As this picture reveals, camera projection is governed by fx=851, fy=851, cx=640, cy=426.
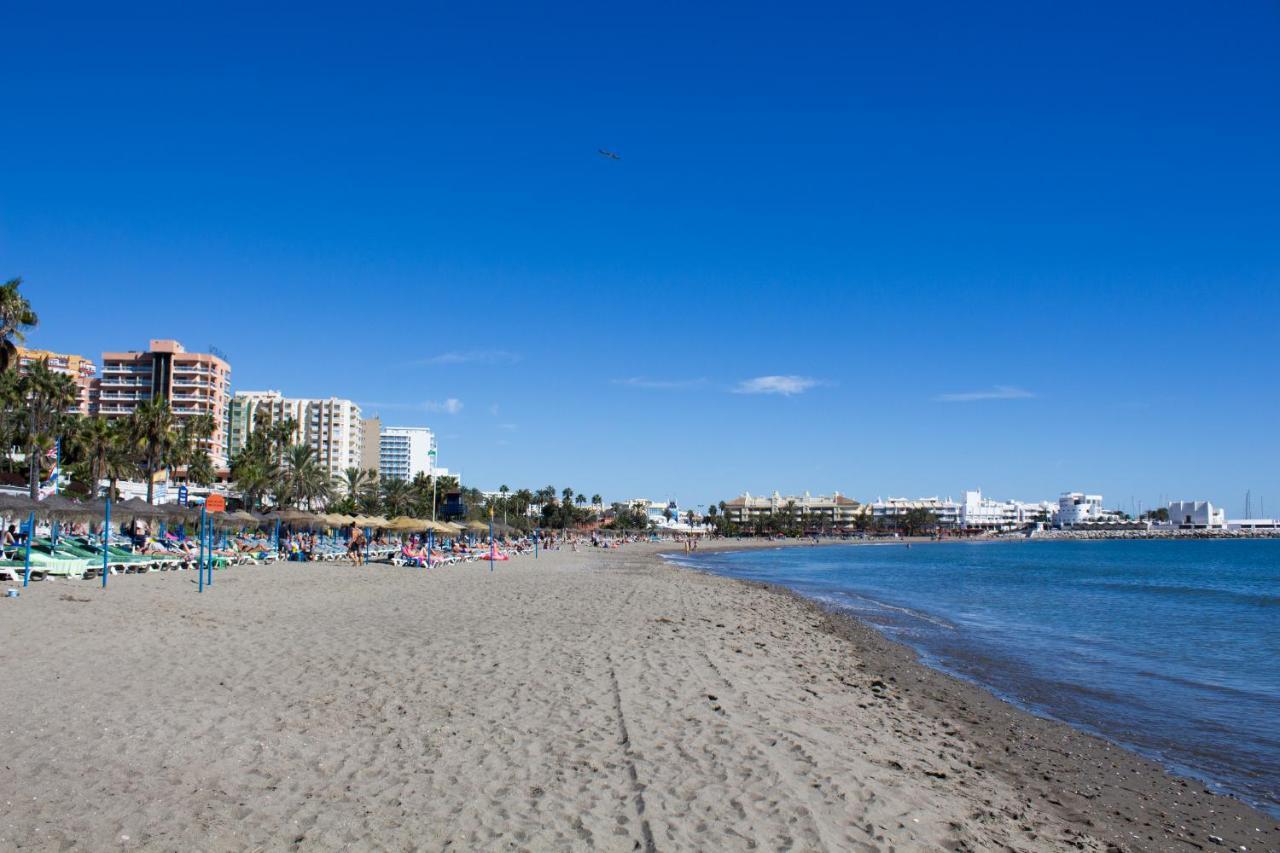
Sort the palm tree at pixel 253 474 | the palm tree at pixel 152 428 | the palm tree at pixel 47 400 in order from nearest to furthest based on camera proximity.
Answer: the palm tree at pixel 152 428
the palm tree at pixel 47 400
the palm tree at pixel 253 474

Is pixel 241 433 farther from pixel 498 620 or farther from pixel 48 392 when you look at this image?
pixel 498 620

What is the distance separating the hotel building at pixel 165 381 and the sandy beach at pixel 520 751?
103159 mm

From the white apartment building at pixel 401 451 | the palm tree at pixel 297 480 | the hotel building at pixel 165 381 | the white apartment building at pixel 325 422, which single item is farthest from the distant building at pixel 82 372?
the white apartment building at pixel 401 451

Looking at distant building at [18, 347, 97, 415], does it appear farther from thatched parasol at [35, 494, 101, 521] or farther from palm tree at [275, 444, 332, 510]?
thatched parasol at [35, 494, 101, 521]

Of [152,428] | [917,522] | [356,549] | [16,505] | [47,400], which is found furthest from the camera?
[917,522]

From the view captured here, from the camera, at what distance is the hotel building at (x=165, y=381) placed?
105938 mm

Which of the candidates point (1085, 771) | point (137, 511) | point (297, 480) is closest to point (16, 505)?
point (137, 511)

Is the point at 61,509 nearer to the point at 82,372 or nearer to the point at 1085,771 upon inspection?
the point at 1085,771

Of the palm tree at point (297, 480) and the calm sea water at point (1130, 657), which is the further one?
the palm tree at point (297, 480)

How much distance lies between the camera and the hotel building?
10594 cm

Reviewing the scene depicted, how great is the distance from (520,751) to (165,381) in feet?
378

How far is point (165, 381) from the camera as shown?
106250 mm

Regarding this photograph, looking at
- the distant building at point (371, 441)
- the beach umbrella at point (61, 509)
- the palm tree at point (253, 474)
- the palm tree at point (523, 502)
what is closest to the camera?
the beach umbrella at point (61, 509)

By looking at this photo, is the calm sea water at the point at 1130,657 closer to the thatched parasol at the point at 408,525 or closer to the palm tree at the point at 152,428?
the thatched parasol at the point at 408,525
